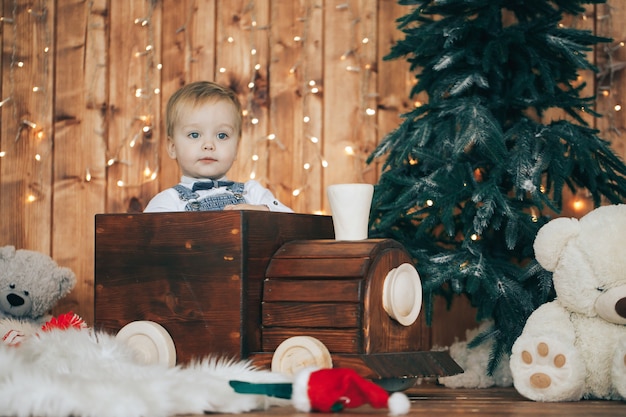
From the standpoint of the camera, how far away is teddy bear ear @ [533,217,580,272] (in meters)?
1.95

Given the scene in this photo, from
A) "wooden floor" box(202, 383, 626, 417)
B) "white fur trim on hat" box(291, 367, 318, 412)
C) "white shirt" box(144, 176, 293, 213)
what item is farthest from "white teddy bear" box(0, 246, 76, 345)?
"white fur trim on hat" box(291, 367, 318, 412)

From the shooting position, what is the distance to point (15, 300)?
251 centimetres

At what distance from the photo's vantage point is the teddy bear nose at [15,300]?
2500 mm

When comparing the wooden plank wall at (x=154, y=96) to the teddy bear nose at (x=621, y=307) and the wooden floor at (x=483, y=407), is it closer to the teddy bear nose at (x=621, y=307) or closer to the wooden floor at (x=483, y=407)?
the wooden floor at (x=483, y=407)

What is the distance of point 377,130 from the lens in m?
2.84

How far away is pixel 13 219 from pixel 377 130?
1296mm

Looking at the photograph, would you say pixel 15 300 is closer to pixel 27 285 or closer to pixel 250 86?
pixel 27 285

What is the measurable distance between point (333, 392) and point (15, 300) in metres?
Answer: 1.43

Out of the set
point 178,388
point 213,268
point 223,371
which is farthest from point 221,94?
point 178,388

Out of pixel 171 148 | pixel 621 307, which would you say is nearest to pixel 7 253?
pixel 171 148

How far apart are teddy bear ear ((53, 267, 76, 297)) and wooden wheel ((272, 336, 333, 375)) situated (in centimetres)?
108

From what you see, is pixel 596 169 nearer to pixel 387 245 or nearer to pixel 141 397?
pixel 387 245

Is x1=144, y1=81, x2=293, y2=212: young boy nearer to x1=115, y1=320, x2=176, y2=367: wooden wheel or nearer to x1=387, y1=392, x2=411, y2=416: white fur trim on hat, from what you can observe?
x1=115, y1=320, x2=176, y2=367: wooden wheel

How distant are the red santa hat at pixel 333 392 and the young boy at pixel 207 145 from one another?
926 millimetres
